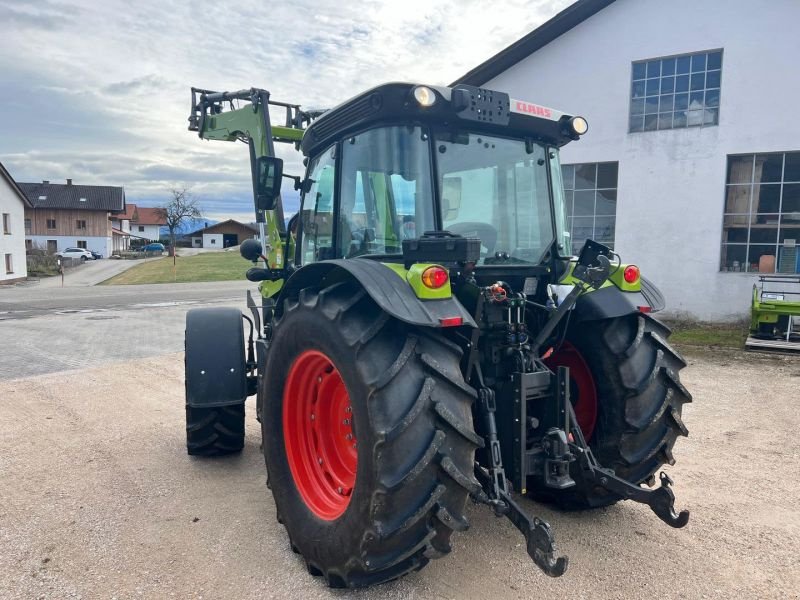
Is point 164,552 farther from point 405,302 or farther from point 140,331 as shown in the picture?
point 140,331

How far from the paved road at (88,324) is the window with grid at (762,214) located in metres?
10.5

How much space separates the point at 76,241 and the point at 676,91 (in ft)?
189

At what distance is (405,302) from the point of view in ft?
8.33

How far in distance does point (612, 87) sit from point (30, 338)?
12.5m

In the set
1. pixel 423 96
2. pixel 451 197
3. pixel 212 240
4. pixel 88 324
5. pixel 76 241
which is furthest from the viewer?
pixel 212 240

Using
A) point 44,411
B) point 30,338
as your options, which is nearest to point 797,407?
point 44,411

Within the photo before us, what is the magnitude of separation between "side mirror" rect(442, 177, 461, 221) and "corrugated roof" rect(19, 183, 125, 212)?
6123 centimetres

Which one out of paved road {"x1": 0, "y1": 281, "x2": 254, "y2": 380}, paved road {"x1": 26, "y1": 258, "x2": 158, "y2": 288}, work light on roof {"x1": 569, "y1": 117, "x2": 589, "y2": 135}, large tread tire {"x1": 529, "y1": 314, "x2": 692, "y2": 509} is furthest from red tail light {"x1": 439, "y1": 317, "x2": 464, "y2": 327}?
paved road {"x1": 26, "y1": 258, "x2": 158, "y2": 288}

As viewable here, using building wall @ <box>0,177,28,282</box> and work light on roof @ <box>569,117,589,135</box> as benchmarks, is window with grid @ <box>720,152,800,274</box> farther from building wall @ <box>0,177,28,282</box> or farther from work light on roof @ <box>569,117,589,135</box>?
building wall @ <box>0,177,28,282</box>

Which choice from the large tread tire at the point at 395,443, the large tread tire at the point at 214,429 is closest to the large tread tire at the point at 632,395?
the large tread tire at the point at 395,443

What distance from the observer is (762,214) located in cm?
1113

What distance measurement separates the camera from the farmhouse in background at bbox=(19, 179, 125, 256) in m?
56.1

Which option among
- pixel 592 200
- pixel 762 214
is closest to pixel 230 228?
pixel 592 200

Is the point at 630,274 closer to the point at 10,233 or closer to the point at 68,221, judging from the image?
the point at 10,233
